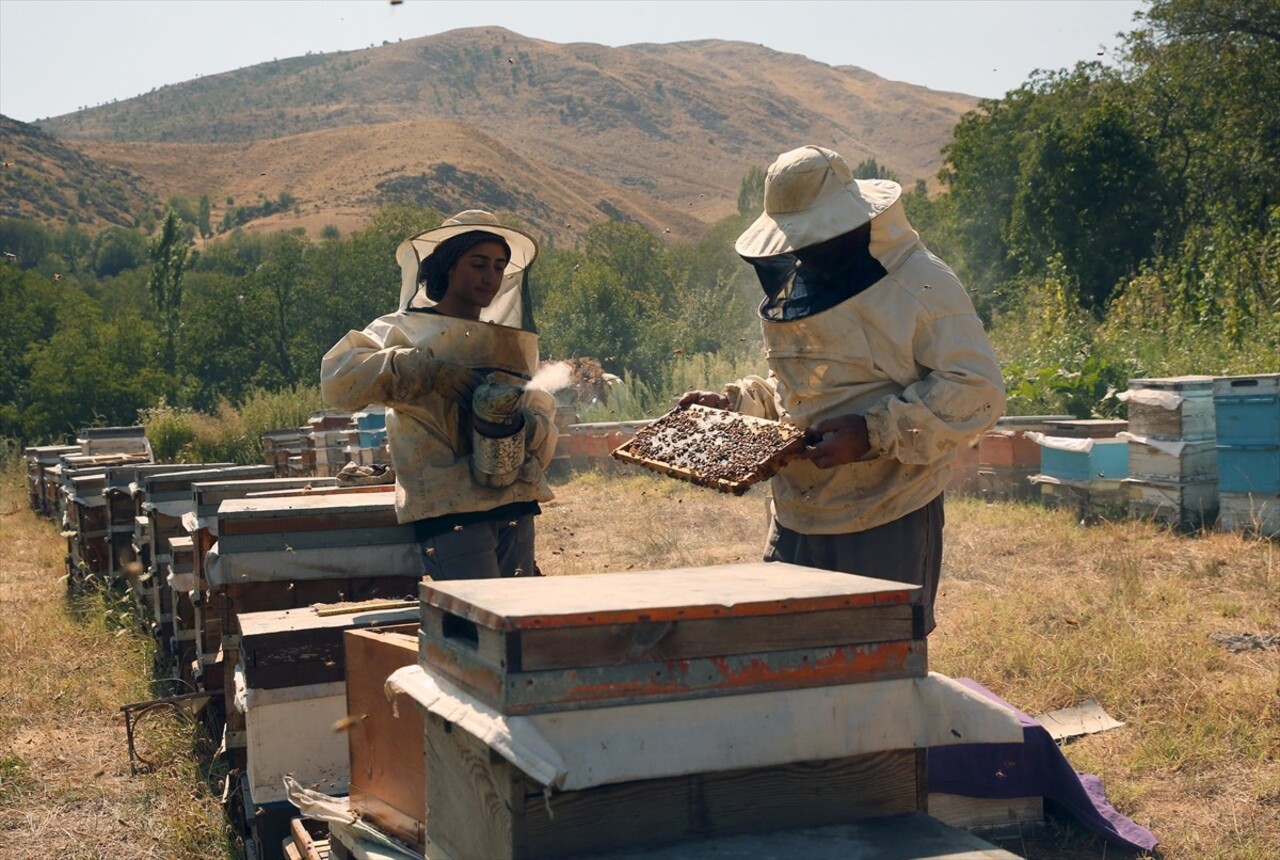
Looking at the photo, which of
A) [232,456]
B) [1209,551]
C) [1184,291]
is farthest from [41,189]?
[1209,551]

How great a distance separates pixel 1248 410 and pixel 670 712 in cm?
699

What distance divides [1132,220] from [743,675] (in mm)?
23518

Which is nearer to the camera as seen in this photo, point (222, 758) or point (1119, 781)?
point (1119, 781)

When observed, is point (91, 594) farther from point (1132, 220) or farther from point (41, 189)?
point (41, 189)

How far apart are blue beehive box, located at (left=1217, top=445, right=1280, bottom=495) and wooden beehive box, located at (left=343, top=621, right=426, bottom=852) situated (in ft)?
21.1

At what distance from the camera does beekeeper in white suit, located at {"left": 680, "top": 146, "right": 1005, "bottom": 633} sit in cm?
319

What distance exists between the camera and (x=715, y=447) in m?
3.35

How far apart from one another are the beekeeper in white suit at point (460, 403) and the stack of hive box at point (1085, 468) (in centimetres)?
600

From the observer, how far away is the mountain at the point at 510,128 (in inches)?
2894

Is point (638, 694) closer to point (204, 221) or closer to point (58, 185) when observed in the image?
point (204, 221)

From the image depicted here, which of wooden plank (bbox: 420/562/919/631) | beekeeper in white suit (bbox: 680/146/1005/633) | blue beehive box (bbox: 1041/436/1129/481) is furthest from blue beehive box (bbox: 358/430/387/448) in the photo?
wooden plank (bbox: 420/562/919/631)

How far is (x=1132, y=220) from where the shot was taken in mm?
23344

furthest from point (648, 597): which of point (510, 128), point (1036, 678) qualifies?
point (510, 128)

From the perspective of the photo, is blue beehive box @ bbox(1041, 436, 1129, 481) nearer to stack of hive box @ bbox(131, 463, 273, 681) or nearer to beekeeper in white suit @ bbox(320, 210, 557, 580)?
stack of hive box @ bbox(131, 463, 273, 681)
